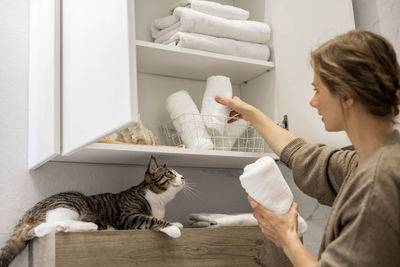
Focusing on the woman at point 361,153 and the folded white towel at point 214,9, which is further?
the folded white towel at point 214,9

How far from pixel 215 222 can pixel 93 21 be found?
0.74 m

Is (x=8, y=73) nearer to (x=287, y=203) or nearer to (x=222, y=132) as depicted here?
(x=222, y=132)

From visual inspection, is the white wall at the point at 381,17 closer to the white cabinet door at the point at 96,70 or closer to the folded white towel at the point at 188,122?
the folded white towel at the point at 188,122

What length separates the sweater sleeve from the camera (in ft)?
4.18

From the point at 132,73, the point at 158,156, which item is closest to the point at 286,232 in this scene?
the point at 132,73

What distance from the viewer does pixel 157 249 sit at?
1.37 m

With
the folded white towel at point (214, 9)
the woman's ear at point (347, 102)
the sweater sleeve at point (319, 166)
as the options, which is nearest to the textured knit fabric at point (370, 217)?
the woman's ear at point (347, 102)

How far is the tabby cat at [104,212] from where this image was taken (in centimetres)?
138

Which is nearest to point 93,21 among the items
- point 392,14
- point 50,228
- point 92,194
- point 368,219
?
point 50,228

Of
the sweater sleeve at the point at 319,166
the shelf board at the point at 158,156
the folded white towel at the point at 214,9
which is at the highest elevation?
the folded white towel at the point at 214,9

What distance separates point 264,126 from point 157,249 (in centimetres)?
50

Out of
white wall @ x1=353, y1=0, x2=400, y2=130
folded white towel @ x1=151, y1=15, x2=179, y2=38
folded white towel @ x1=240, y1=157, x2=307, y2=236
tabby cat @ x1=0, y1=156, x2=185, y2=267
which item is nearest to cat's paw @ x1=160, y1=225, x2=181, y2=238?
tabby cat @ x1=0, y1=156, x2=185, y2=267

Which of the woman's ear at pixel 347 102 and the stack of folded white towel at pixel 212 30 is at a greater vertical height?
the stack of folded white towel at pixel 212 30

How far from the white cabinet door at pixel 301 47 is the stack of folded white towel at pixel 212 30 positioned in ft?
0.26
